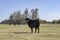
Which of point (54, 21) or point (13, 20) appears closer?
point (13, 20)

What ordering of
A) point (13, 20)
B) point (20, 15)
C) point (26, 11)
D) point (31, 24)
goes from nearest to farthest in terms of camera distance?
1. point (31, 24)
2. point (13, 20)
3. point (20, 15)
4. point (26, 11)

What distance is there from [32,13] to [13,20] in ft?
51.4

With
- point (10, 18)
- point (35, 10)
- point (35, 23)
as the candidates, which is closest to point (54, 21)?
point (35, 10)

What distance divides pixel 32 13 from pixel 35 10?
5013mm

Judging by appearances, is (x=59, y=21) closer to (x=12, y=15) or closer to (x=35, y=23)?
(x=12, y=15)

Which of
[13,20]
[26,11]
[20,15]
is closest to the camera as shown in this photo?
[13,20]

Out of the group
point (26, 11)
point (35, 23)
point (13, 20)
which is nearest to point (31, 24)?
point (35, 23)

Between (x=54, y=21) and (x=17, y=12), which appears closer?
(x=17, y=12)

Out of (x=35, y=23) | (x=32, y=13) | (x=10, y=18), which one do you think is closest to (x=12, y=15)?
(x=10, y=18)

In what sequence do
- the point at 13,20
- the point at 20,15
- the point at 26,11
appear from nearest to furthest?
the point at 13,20 < the point at 20,15 < the point at 26,11

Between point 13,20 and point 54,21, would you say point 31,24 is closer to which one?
point 13,20

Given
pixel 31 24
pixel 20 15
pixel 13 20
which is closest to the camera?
pixel 31 24

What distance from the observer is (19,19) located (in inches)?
4717

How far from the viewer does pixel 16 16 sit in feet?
394
